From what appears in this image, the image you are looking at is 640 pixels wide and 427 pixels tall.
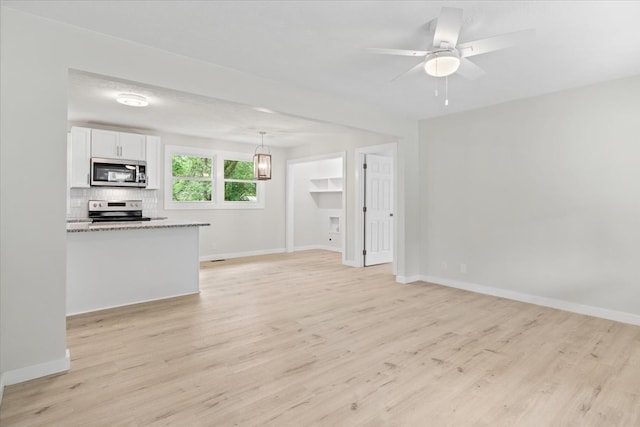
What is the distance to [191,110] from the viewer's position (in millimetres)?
5191

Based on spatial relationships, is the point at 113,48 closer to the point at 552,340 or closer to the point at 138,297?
the point at 138,297

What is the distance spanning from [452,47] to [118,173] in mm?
5552

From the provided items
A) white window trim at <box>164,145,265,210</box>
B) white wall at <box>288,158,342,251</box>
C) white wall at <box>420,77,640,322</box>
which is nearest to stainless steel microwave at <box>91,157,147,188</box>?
white window trim at <box>164,145,265,210</box>

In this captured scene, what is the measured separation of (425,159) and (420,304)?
234 cm

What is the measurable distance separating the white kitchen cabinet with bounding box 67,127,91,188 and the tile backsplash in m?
0.34

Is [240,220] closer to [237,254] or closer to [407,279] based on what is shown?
[237,254]

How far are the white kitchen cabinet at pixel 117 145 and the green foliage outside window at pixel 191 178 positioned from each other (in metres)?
0.81

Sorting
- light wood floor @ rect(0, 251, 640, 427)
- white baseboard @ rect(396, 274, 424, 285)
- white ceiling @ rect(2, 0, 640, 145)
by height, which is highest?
white ceiling @ rect(2, 0, 640, 145)

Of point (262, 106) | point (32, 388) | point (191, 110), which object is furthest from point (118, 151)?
point (32, 388)

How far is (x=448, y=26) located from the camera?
234 cm

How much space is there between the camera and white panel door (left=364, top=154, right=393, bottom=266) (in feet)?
22.1

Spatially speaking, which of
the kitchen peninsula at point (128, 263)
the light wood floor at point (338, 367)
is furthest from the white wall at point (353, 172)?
the kitchen peninsula at point (128, 263)

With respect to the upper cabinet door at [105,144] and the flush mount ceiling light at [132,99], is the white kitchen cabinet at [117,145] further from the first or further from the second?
the flush mount ceiling light at [132,99]

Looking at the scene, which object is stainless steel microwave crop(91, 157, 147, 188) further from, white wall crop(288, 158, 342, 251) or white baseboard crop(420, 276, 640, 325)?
white baseboard crop(420, 276, 640, 325)
